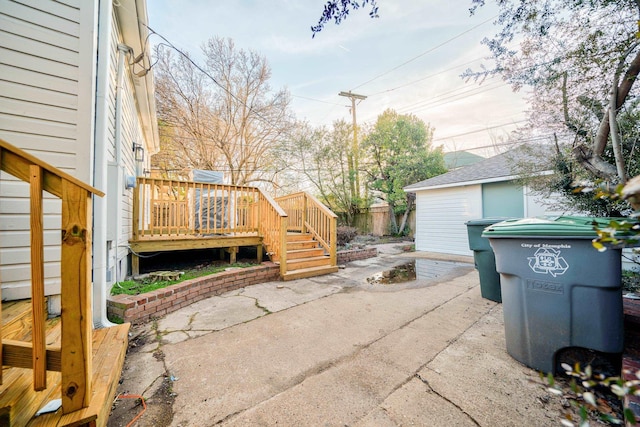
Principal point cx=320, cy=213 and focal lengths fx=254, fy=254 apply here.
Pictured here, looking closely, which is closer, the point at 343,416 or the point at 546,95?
the point at 343,416

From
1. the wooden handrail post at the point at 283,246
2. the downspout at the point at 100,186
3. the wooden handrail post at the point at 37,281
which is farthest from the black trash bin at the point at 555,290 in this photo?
the downspout at the point at 100,186

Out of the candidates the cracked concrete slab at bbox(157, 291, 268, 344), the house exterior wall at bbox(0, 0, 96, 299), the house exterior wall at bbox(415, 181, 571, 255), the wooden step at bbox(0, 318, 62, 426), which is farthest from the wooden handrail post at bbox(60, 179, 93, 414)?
the house exterior wall at bbox(415, 181, 571, 255)

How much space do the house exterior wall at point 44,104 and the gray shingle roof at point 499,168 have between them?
20.3ft

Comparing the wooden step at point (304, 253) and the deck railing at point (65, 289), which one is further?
the wooden step at point (304, 253)

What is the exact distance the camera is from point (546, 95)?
3582mm

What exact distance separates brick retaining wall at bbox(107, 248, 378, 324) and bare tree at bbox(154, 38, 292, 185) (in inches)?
344

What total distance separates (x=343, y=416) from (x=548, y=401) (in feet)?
4.30

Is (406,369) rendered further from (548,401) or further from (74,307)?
(74,307)

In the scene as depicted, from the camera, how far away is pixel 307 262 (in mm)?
5094

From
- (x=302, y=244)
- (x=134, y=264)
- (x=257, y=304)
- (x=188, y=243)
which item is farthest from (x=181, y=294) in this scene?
(x=302, y=244)

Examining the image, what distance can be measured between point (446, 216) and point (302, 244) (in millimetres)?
5455

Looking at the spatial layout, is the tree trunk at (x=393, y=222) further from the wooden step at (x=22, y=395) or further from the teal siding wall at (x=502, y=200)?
the wooden step at (x=22, y=395)

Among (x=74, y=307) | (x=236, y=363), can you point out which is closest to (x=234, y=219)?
(x=236, y=363)

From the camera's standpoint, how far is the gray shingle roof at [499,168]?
439 cm
